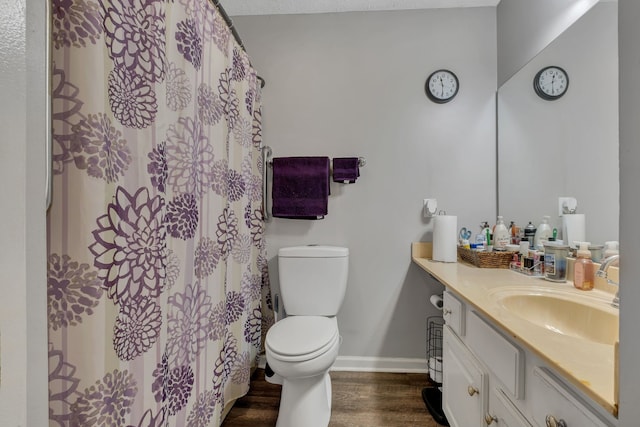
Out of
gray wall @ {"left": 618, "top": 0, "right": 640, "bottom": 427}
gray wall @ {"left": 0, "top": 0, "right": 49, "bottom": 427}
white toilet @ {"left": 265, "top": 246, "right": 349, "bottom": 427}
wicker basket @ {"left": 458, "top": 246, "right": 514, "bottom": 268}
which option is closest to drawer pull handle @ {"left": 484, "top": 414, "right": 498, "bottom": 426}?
gray wall @ {"left": 618, "top": 0, "right": 640, "bottom": 427}

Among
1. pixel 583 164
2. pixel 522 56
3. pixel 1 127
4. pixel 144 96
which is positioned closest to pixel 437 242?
pixel 583 164

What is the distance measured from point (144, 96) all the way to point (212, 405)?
1.17m

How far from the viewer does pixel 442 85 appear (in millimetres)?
1877

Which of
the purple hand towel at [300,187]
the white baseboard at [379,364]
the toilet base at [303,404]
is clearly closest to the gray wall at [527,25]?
the purple hand towel at [300,187]

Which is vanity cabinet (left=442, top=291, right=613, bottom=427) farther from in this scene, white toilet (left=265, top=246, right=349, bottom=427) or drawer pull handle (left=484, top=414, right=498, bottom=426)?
white toilet (left=265, top=246, right=349, bottom=427)

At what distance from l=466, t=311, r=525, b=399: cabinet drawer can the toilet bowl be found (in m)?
0.63

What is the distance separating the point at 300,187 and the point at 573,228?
4.66 feet

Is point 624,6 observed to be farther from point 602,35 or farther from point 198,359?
point 198,359

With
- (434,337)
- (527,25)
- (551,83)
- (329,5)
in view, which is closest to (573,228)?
(551,83)

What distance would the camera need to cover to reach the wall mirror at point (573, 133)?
1058mm

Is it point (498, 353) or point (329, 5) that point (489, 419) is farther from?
point (329, 5)

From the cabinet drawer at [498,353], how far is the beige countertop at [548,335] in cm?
7

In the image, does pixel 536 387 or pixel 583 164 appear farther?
pixel 583 164

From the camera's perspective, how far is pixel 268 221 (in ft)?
6.47
